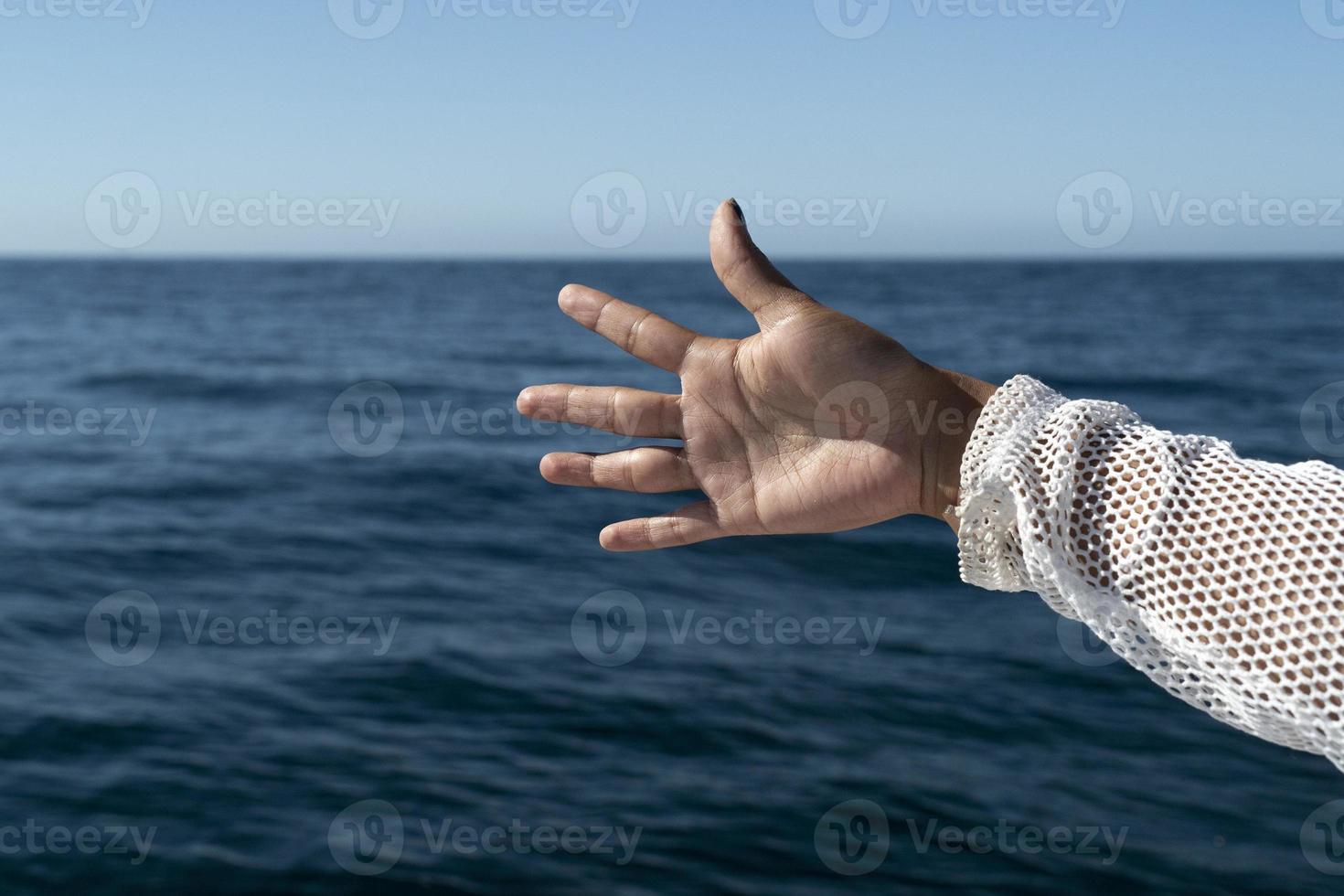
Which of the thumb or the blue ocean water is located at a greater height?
the thumb

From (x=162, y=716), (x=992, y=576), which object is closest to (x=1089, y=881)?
(x=992, y=576)

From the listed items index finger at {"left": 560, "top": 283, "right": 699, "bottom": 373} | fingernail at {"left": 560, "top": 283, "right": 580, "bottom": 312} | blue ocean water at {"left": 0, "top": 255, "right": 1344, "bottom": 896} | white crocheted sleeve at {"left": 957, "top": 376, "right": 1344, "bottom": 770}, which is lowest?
blue ocean water at {"left": 0, "top": 255, "right": 1344, "bottom": 896}

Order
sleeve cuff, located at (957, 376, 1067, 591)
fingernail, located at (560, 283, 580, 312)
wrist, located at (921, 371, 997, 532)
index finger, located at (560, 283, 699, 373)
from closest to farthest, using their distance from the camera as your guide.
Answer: sleeve cuff, located at (957, 376, 1067, 591) < wrist, located at (921, 371, 997, 532) < index finger, located at (560, 283, 699, 373) < fingernail, located at (560, 283, 580, 312)

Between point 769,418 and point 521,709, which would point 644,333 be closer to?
point 769,418

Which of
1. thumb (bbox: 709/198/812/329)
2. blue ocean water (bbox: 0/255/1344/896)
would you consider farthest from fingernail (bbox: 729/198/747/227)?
blue ocean water (bbox: 0/255/1344/896)

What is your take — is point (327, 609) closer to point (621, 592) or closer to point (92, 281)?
point (621, 592)

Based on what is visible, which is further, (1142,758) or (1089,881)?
(1142,758)

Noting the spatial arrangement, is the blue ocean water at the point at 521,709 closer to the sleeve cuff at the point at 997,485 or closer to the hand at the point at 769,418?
the hand at the point at 769,418

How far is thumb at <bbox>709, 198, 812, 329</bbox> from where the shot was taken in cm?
268

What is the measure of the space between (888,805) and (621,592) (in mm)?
4420

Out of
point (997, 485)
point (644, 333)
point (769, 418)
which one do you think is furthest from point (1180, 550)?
point (644, 333)

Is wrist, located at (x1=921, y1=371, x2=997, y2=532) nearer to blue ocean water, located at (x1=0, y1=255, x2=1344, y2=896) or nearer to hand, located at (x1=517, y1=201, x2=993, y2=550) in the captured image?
hand, located at (x1=517, y1=201, x2=993, y2=550)

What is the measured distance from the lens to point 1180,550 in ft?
6.91

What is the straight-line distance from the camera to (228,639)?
8828mm
